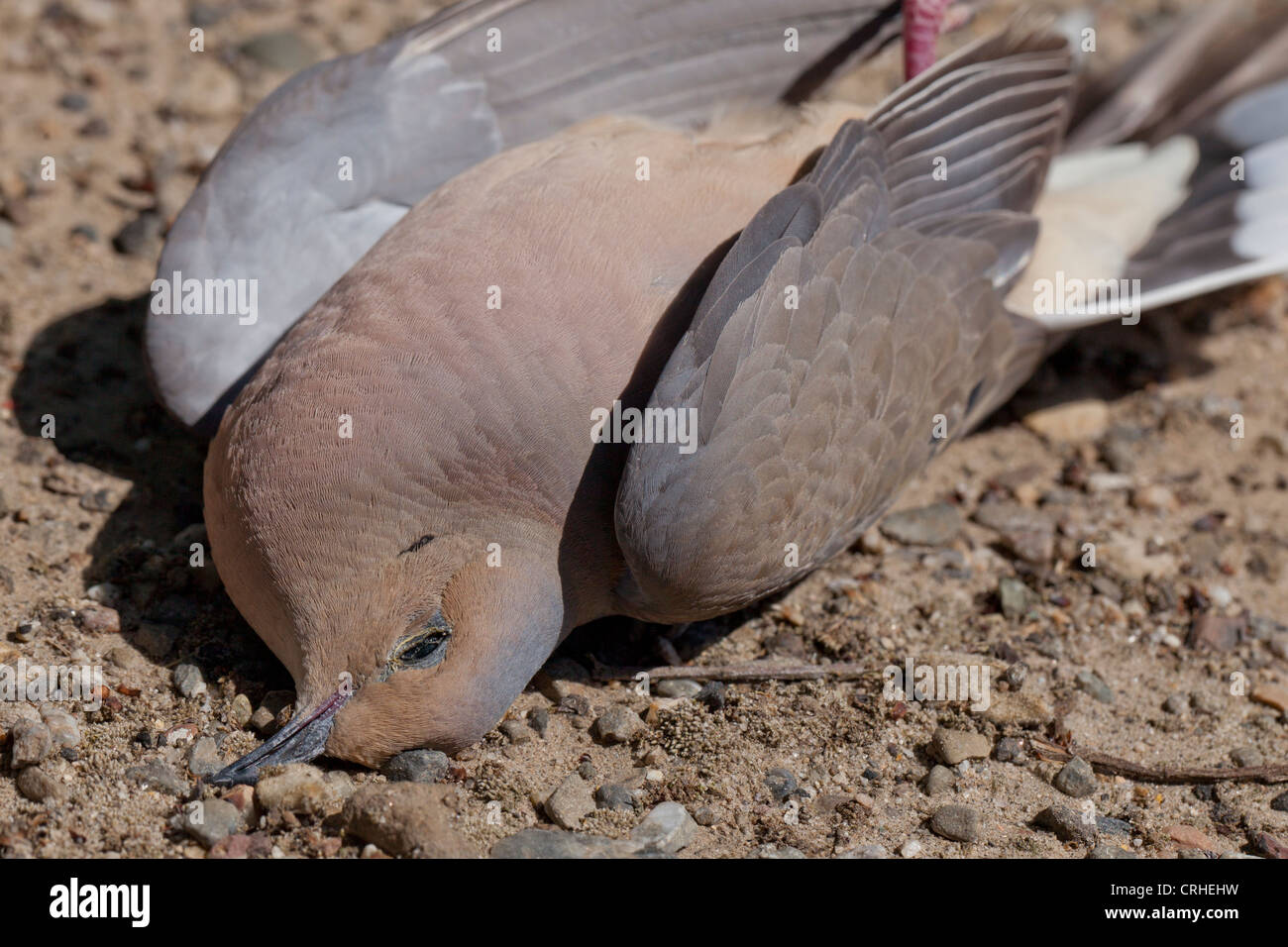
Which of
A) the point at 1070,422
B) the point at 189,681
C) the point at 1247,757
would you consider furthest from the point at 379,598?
the point at 1070,422

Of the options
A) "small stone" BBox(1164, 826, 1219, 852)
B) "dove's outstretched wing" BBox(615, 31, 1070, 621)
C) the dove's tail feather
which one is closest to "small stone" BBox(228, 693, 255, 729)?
"dove's outstretched wing" BBox(615, 31, 1070, 621)

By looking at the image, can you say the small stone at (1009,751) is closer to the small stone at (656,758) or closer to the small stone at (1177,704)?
the small stone at (1177,704)

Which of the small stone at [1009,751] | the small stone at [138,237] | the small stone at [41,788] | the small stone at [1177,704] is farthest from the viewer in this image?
the small stone at [138,237]

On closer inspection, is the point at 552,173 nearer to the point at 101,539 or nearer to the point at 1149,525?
the point at 101,539

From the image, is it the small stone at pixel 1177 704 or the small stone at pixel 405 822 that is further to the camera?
the small stone at pixel 1177 704

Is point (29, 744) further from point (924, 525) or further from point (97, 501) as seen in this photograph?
point (924, 525)

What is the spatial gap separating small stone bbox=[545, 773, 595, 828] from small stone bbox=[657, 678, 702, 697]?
43 centimetres

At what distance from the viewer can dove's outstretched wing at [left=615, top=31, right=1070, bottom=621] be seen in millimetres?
3176

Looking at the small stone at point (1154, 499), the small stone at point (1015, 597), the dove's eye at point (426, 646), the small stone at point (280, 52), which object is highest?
the small stone at point (280, 52)

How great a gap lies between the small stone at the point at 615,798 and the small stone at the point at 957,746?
83 centimetres

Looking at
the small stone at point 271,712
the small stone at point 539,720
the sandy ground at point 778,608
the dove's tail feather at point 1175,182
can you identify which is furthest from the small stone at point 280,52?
the small stone at point 539,720

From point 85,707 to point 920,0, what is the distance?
328 centimetres

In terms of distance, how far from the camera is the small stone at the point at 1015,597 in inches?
161

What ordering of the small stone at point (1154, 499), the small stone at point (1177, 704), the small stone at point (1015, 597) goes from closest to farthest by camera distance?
1. the small stone at point (1177, 704)
2. the small stone at point (1015, 597)
3. the small stone at point (1154, 499)
